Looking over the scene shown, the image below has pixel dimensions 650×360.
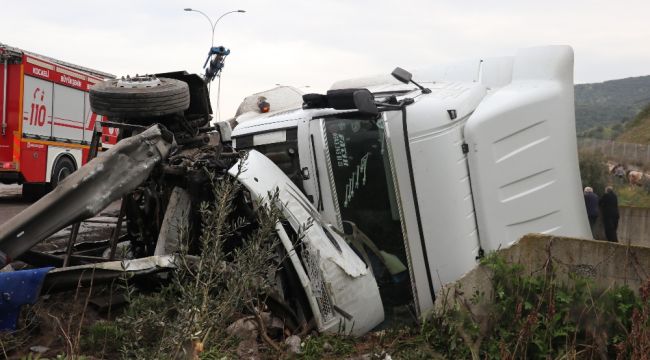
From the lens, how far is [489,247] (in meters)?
4.36

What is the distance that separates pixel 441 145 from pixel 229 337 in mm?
2040

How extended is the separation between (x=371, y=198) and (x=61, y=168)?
35.4 ft

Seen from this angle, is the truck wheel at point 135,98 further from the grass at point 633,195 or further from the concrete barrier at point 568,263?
the grass at point 633,195

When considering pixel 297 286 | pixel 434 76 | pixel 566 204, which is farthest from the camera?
pixel 434 76

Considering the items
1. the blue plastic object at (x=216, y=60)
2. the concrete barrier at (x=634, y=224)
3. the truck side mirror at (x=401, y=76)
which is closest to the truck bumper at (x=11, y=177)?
the blue plastic object at (x=216, y=60)

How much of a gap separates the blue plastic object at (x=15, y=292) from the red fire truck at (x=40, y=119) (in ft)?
32.8

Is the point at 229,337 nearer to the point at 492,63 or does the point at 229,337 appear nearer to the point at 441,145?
the point at 441,145

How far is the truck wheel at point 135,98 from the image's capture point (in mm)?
4238

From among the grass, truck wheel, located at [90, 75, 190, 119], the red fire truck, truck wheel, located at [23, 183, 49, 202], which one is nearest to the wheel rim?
the red fire truck

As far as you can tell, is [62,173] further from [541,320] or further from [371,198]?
[541,320]

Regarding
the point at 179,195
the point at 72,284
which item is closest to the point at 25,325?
the point at 72,284

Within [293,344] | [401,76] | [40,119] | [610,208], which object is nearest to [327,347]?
[293,344]

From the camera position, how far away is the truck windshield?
14.6 ft

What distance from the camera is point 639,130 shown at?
129ft
